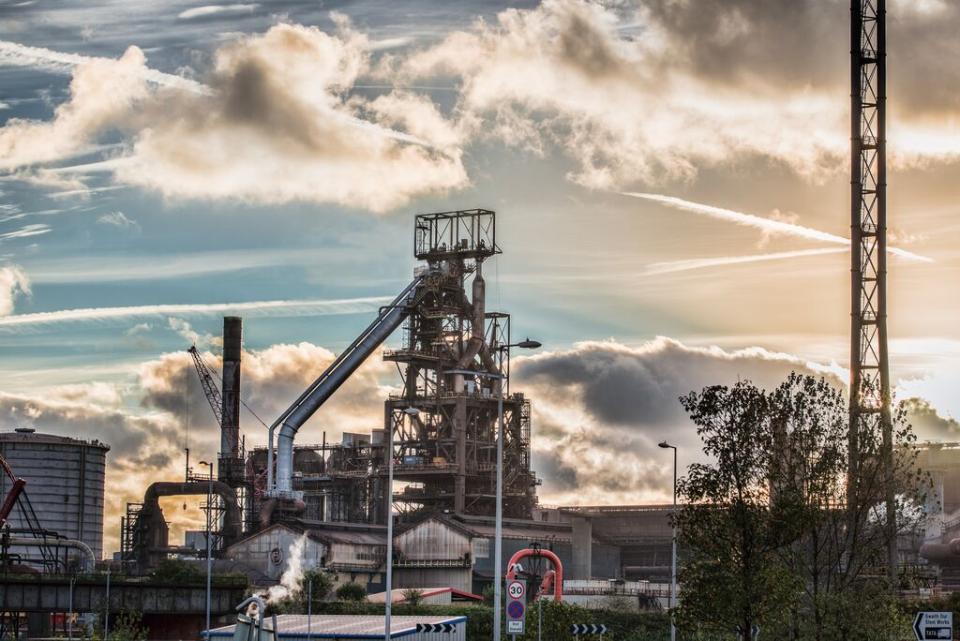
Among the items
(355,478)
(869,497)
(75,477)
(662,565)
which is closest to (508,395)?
(355,478)

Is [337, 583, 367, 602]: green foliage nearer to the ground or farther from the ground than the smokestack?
nearer to the ground

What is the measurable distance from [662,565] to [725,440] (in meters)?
112

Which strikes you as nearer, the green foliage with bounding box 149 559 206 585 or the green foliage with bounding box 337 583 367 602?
the green foliage with bounding box 149 559 206 585

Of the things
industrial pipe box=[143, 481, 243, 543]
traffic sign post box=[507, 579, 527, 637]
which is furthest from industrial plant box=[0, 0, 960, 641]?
traffic sign post box=[507, 579, 527, 637]

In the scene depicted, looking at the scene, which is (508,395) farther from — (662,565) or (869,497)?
(869,497)

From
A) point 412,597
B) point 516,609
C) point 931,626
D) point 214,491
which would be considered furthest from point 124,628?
point 931,626

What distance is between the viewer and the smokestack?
14750 cm

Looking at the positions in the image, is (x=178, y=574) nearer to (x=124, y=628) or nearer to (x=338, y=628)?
(x=124, y=628)

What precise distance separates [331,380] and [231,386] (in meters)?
13.2

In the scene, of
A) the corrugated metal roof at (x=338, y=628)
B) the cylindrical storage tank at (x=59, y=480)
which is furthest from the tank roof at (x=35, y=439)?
the corrugated metal roof at (x=338, y=628)

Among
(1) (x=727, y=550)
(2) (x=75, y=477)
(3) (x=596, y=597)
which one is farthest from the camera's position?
(2) (x=75, y=477)

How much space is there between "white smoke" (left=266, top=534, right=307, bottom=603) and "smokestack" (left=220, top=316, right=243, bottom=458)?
24.9 metres

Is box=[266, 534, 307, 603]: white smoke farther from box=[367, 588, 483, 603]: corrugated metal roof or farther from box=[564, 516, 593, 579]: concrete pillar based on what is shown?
box=[564, 516, 593, 579]: concrete pillar

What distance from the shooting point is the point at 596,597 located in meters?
118
